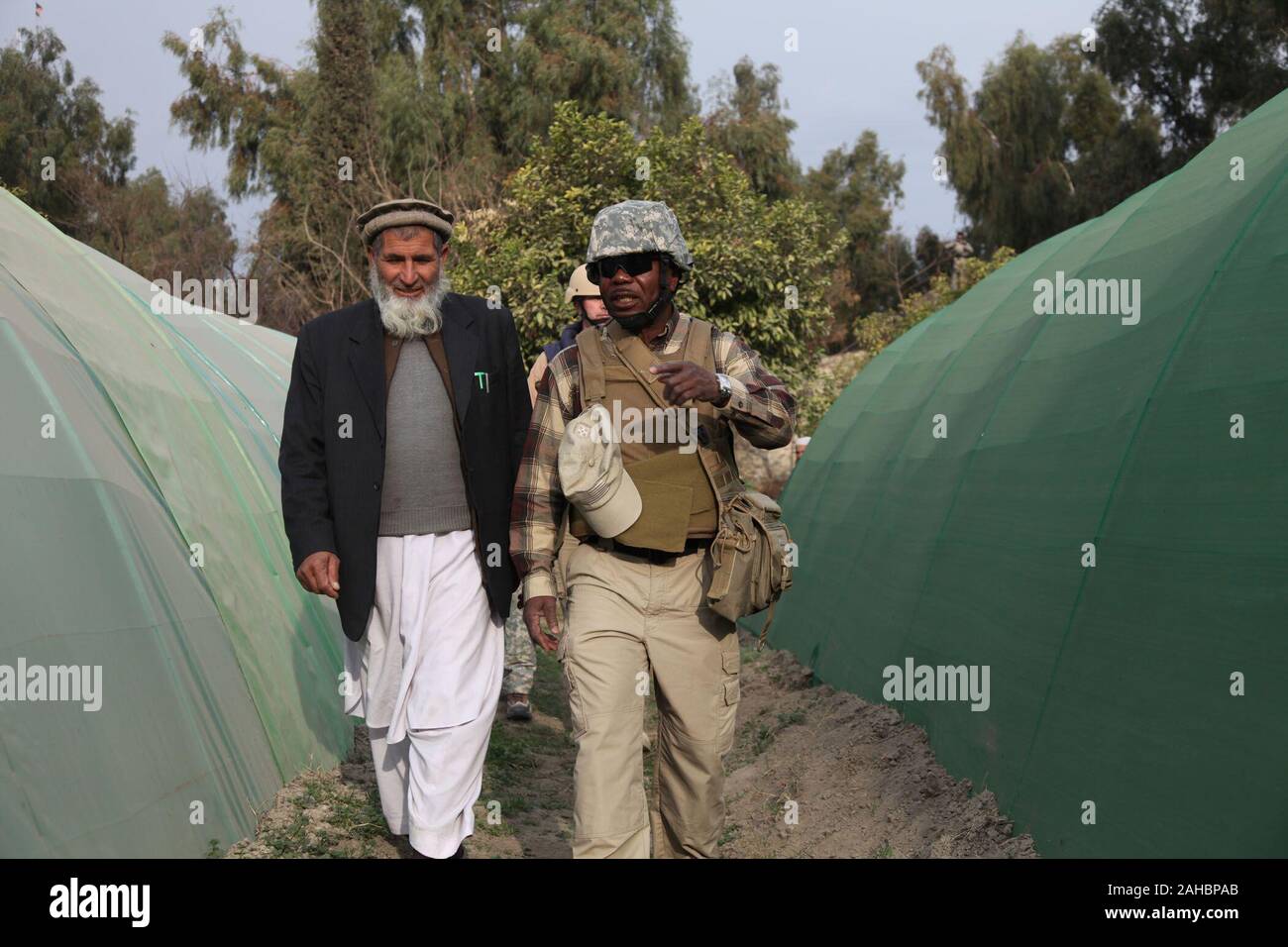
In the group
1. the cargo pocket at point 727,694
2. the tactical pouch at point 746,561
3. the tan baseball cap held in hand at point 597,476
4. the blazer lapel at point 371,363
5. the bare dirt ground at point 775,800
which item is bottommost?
the bare dirt ground at point 775,800

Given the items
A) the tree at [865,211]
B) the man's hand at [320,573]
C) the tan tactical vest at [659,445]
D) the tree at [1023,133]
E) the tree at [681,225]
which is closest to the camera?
the tan tactical vest at [659,445]

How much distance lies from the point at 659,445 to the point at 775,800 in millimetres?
2650

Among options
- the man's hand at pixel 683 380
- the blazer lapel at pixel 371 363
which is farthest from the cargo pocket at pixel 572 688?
the blazer lapel at pixel 371 363

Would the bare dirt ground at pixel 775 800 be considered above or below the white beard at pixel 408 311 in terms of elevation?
below

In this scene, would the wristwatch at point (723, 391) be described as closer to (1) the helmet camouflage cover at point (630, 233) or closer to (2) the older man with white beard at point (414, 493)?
(1) the helmet camouflage cover at point (630, 233)

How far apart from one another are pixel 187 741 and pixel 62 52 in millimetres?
38271

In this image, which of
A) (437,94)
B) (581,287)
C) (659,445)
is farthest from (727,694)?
(437,94)

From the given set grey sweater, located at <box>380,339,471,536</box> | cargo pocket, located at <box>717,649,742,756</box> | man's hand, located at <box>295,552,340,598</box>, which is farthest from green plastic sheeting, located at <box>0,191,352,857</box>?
cargo pocket, located at <box>717,649,742,756</box>

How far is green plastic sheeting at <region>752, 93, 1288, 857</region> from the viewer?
3.28m

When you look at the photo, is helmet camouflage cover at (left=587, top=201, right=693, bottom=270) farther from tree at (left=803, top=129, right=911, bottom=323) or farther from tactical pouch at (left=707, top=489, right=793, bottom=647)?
tree at (left=803, top=129, right=911, bottom=323)

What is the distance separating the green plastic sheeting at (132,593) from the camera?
336 centimetres

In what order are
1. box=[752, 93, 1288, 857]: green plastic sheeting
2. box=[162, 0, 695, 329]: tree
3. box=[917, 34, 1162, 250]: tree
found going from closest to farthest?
box=[752, 93, 1288, 857]: green plastic sheeting < box=[162, 0, 695, 329]: tree < box=[917, 34, 1162, 250]: tree

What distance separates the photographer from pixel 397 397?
416cm

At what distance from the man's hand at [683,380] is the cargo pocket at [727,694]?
2.72 ft
